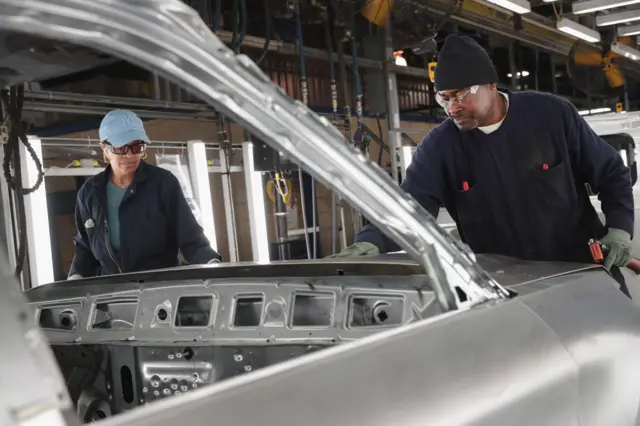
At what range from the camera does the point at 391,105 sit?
24.7 feet

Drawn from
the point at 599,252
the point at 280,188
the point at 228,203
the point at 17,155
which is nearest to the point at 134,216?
the point at 17,155

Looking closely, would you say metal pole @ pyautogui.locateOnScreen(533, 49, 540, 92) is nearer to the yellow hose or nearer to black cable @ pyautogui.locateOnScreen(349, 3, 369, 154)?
black cable @ pyautogui.locateOnScreen(349, 3, 369, 154)

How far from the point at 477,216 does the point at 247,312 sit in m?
1.18

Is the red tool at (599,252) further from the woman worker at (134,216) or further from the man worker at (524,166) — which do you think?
the woman worker at (134,216)

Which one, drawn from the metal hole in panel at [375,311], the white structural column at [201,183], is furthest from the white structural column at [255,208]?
the metal hole in panel at [375,311]

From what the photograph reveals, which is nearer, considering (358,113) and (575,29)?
(358,113)

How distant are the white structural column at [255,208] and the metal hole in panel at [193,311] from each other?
3275 millimetres

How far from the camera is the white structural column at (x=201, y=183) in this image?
15.8ft

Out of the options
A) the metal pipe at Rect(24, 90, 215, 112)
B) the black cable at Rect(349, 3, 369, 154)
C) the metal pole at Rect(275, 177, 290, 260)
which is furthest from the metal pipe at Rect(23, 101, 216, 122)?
the black cable at Rect(349, 3, 369, 154)

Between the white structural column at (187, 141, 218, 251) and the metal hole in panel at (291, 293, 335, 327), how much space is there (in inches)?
123

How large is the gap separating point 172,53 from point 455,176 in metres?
1.78

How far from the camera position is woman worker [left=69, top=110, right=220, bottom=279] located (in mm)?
3062

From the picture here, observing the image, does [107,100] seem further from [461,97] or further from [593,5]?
[593,5]

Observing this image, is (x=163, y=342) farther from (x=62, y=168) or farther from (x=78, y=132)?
A: (x=78, y=132)
